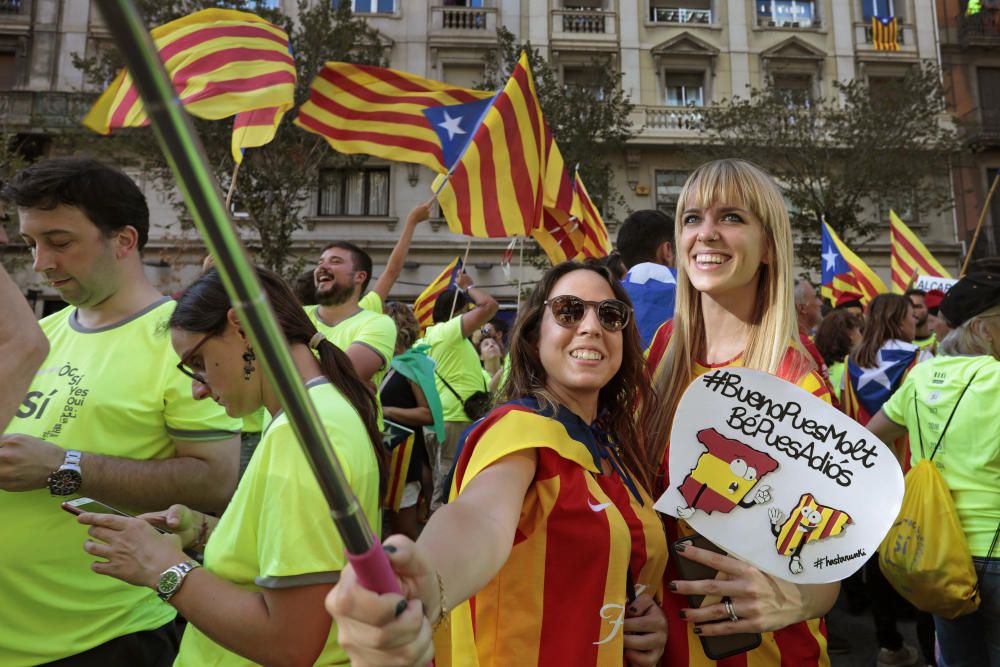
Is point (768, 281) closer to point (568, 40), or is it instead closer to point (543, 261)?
point (543, 261)

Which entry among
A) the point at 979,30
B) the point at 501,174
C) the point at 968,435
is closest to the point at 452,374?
the point at 501,174

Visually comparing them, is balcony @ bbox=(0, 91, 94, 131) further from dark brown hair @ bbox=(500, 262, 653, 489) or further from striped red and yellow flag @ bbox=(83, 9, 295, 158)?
dark brown hair @ bbox=(500, 262, 653, 489)

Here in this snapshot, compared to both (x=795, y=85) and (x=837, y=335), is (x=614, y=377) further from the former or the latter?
(x=795, y=85)

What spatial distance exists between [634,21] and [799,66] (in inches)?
207

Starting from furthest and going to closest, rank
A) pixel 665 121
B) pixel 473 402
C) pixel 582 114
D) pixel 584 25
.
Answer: pixel 584 25 < pixel 665 121 < pixel 582 114 < pixel 473 402

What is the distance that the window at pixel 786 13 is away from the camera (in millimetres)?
22305

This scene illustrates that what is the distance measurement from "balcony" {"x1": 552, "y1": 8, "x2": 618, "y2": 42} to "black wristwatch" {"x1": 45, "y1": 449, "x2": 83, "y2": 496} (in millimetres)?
21730

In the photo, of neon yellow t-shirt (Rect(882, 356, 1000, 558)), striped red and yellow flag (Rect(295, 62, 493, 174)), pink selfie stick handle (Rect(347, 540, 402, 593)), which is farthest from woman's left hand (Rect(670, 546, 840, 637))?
striped red and yellow flag (Rect(295, 62, 493, 174))

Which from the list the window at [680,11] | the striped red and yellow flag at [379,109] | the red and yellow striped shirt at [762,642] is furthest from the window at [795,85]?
A: the red and yellow striped shirt at [762,642]

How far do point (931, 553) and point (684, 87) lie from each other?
853 inches

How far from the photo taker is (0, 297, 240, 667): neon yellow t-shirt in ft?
6.14

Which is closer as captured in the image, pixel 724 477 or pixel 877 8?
pixel 724 477

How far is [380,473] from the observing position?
197cm

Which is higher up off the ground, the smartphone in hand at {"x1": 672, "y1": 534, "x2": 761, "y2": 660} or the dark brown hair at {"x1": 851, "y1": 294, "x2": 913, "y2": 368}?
the dark brown hair at {"x1": 851, "y1": 294, "x2": 913, "y2": 368}
